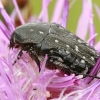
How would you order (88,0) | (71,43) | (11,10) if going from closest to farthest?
(71,43), (88,0), (11,10)

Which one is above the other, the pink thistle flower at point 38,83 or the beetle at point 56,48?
the beetle at point 56,48

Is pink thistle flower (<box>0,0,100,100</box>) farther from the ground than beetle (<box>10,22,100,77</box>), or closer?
closer

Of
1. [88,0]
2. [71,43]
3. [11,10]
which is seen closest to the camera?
[71,43]

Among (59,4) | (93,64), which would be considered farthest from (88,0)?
(93,64)

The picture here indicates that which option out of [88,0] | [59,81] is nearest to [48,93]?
[59,81]

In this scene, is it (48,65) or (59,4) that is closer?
(48,65)

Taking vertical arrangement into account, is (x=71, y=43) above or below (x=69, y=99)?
above

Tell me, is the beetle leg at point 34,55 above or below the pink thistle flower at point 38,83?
above

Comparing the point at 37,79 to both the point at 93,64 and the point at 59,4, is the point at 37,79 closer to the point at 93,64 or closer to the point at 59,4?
the point at 93,64
